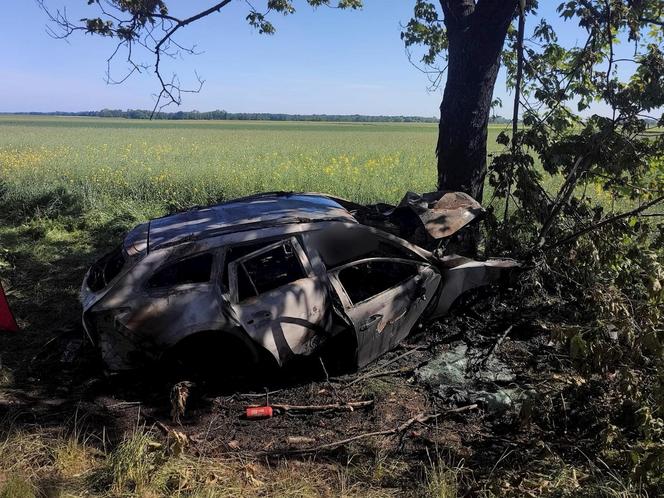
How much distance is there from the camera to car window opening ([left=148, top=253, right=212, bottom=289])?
4219mm

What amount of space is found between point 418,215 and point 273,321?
2.37 meters

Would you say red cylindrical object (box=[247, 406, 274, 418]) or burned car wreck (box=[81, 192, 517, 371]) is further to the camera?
red cylindrical object (box=[247, 406, 274, 418])

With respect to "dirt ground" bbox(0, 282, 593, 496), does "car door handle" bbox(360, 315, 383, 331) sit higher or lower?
higher

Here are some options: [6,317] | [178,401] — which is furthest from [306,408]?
[6,317]

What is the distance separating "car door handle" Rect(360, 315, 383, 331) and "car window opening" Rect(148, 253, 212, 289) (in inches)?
56.5

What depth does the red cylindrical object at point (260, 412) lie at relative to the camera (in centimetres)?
Result: 430

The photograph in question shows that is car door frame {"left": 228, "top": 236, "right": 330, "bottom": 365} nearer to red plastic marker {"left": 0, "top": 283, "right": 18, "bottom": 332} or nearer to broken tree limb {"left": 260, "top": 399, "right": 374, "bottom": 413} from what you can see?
broken tree limb {"left": 260, "top": 399, "right": 374, "bottom": 413}

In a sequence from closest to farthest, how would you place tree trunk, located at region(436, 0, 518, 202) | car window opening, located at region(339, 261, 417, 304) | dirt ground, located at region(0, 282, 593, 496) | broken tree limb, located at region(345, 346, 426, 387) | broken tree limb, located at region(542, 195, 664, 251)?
dirt ground, located at region(0, 282, 593, 496), broken tree limb, located at region(345, 346, 426, 387), car window opening, located at region(339, 261, 417, 304), broken tree limb, located at region(542, 195, 664, 251), tree trunk, located at region(436, 0, 518, 202)

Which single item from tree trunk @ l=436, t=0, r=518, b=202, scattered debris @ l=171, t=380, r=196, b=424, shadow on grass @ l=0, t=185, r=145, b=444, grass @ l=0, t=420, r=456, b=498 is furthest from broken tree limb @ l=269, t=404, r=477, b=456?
tree trunk @ l=436, t=0, r=518, b=202

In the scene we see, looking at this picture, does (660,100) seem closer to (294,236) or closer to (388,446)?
(294,236)

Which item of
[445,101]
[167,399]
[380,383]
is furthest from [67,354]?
[445,101]

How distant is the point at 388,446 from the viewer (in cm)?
395

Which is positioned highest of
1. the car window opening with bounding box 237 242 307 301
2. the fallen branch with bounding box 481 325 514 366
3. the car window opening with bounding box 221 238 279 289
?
the car window opening with bounding box 221 238 279 289

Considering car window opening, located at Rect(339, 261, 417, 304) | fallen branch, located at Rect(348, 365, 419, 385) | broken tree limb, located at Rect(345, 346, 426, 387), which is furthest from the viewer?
car window opening, located at Rect(339, 261, 417, 304)
